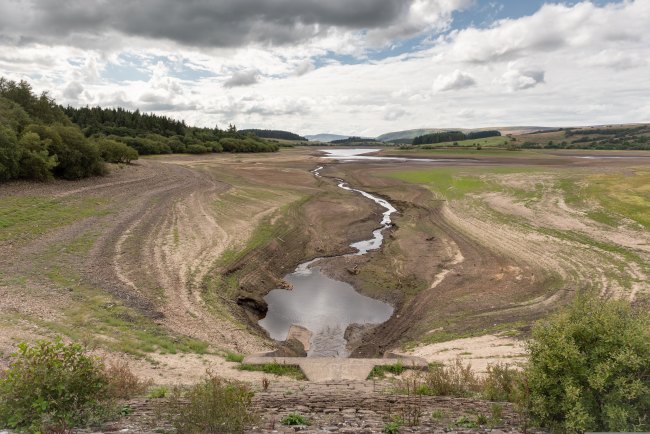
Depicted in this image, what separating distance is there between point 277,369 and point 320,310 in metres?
9.24

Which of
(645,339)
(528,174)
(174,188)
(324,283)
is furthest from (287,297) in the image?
(528,174)

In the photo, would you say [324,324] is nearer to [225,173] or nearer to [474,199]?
[474,199]

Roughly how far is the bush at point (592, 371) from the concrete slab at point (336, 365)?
5.90m

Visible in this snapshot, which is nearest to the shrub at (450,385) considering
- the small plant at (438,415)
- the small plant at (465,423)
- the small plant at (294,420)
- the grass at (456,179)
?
the small plant at (438,415)

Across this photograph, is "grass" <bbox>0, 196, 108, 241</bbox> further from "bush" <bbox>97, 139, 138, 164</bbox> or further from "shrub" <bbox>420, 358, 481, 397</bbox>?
"bush" <bbox>97, 139, 138, 164</bbox>

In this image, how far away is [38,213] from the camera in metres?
30.1

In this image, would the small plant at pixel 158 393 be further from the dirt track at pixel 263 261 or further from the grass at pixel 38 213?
the grass at pixel 38 213

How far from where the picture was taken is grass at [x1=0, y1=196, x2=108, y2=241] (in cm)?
2602

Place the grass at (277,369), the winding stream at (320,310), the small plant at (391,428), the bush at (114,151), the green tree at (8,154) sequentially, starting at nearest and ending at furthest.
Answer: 1. the small plant at (391,428)
2. the grass at (277,369)
3. the winding stream at (320,310)
4. the green tree at (8,154)
5. the bush at (114,151)

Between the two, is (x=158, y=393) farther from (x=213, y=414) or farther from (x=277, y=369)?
(x=277, y=369)

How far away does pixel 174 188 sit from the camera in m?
48.1

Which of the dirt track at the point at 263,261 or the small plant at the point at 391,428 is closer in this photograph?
the small plant at the point at 391,428

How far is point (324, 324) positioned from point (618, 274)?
58.6 ft

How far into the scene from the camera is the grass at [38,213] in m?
26.0
